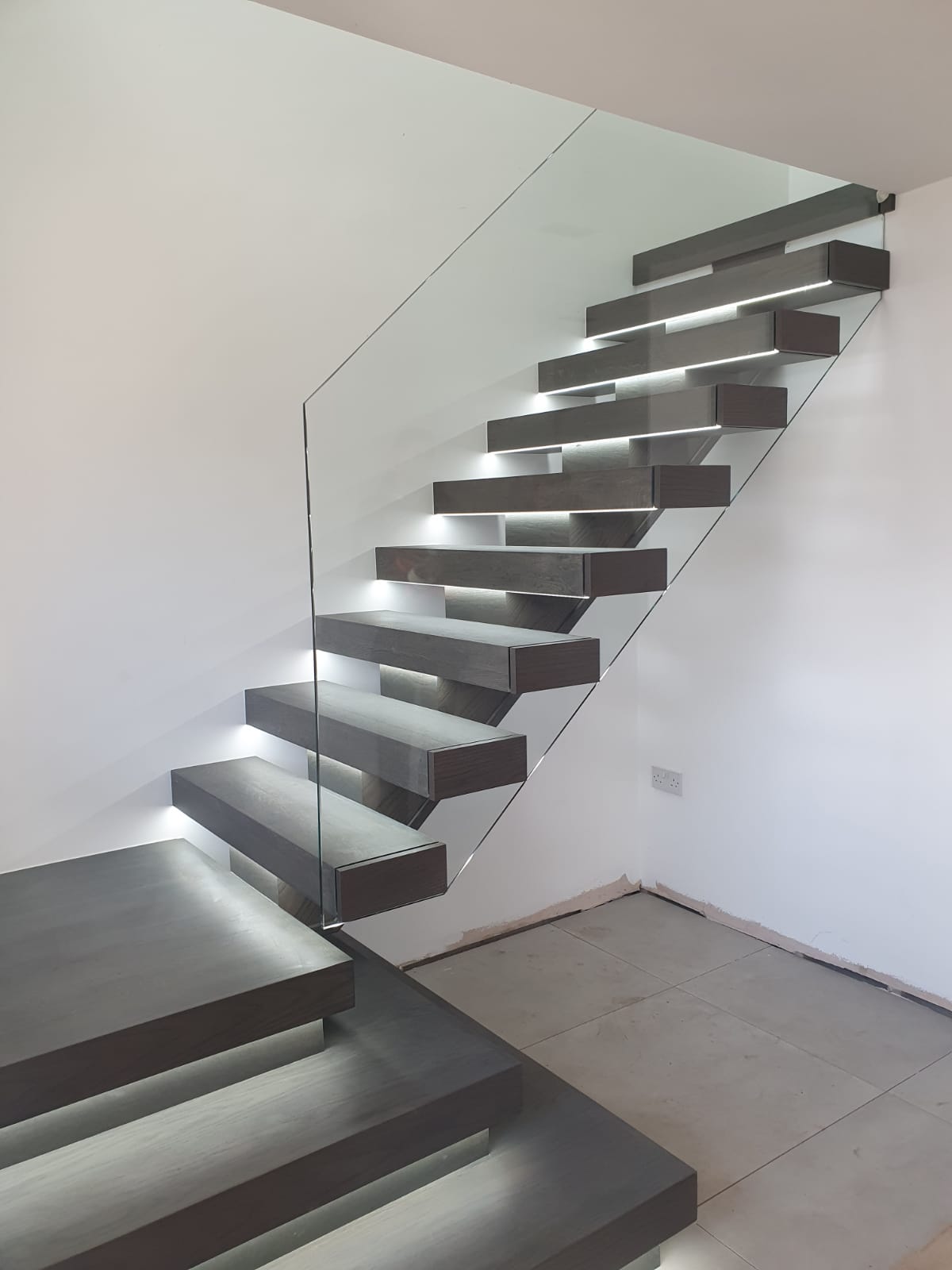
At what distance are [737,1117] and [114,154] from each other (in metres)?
3.05

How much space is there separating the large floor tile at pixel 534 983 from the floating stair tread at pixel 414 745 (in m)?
0.98

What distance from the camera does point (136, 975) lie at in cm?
208

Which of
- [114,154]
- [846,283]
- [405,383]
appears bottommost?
[405,383]

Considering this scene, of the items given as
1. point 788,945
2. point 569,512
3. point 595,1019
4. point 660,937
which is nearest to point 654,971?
point 660,937

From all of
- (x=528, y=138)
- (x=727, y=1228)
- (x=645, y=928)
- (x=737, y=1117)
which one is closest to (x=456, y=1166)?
(x=727, y=1228)

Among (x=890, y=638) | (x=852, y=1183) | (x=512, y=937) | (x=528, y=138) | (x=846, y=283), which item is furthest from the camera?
(x=512, y=937)

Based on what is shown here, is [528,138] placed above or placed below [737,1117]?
above

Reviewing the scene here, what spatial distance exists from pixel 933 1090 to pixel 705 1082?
60 centimetres

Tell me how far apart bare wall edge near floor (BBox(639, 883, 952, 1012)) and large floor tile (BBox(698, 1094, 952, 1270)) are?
2.06 ft

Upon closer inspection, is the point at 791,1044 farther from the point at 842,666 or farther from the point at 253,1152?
the point at 253,1152

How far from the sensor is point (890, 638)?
3115 mm

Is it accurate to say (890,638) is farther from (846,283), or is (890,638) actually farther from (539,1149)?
(539,1149)

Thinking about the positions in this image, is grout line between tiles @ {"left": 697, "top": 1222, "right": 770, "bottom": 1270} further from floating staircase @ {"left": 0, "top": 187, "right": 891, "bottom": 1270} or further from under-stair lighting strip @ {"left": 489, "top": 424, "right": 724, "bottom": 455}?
under-stair lighting strip @ {"left": 489, "top": 424, "right": 724, "bottom": 455}

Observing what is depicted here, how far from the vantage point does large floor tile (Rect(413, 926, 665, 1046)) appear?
3.05 metres
